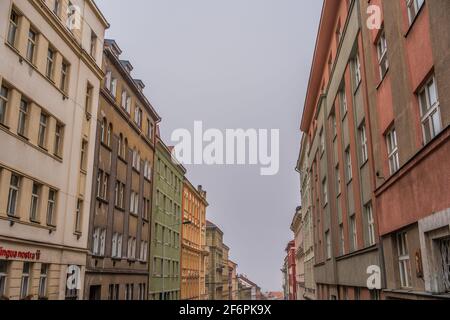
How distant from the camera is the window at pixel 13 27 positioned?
776 inches

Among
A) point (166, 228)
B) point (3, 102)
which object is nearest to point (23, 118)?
point (3, 102)

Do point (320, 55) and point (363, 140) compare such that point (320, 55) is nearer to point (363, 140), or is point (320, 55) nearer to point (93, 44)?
point (363, 140)

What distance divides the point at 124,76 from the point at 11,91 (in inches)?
707

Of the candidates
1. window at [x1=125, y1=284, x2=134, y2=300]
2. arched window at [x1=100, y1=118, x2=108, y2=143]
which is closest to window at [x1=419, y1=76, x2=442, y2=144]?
arched window at [x1=100, y1=118, x2=108, y2=143]

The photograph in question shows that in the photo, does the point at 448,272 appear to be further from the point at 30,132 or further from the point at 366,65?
the point at 30,132

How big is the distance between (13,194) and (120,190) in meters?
15.5

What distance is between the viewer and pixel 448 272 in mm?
11094

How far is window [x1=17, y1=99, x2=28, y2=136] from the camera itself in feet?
67.1

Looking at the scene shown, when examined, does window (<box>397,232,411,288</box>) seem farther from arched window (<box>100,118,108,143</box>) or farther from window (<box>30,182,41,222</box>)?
arched window (<box>100,118,108,143</box>)

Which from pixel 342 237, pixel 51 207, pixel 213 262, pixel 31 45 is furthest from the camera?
pixel 213 262

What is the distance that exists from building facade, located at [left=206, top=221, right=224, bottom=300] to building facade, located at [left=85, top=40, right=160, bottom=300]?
136ft

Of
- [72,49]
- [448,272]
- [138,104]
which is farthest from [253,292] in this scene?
[448,272]

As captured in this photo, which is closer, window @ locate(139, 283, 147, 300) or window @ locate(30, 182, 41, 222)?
window @ locate(30, 182, 41, 222)

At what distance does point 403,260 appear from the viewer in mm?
15141
